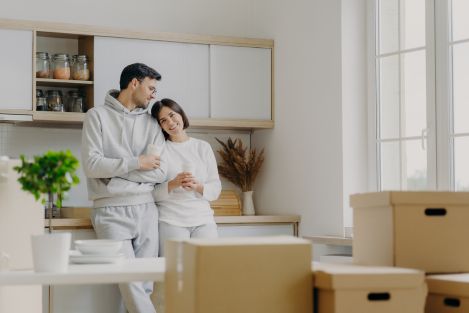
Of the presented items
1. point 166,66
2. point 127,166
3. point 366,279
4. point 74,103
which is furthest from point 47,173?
point 166,66

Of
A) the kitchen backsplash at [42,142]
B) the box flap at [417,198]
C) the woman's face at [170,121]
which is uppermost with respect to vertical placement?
the woman's face at [170,121]

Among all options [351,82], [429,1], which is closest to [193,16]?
[351,82]

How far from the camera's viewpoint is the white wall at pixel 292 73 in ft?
17.3

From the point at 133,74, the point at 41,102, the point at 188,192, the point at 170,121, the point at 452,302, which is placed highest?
the point at 133,74

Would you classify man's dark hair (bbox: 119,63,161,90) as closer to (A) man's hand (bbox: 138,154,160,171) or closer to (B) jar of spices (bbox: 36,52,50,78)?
(A) man's hand (bbox: 138,154,160,171)

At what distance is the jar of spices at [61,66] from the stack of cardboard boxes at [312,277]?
258 cm

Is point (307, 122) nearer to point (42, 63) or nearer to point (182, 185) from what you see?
point (182, 185)

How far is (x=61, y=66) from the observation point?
16.9 feet

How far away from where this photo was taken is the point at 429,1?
15.8 feet

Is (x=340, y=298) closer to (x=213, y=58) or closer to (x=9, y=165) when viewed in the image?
(x=9, y=165)

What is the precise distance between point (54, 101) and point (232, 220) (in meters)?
1.30

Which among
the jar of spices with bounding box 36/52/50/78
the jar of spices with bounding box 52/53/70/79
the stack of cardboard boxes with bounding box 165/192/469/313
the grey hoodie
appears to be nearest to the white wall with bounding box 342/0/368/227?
the grey hoodie

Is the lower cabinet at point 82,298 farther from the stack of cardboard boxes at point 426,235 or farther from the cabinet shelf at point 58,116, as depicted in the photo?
the stack of cardboard boxes at point 426,235

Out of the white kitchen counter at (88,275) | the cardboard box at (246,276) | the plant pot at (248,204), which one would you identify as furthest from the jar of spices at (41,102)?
the cardboard box at (246,276)
